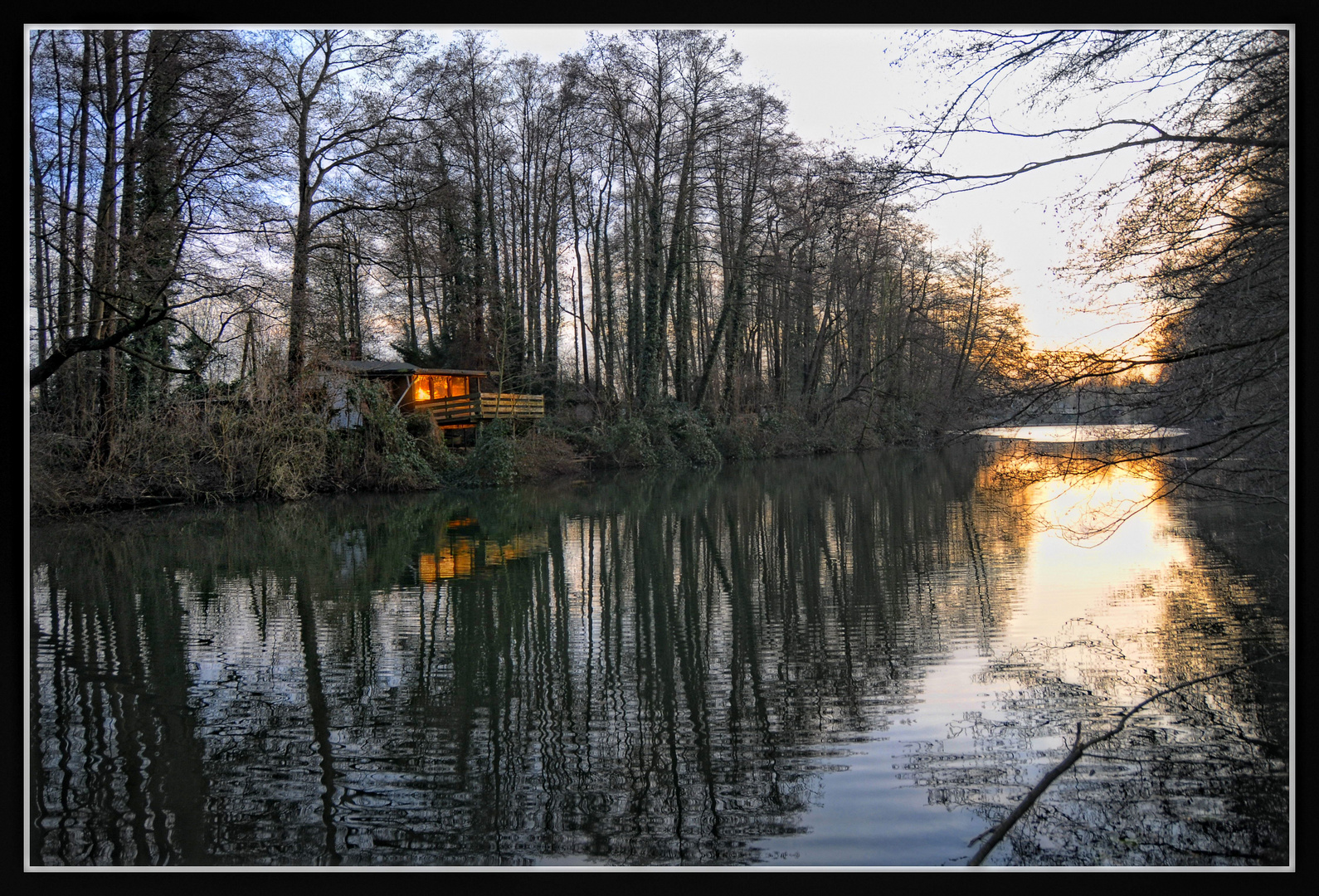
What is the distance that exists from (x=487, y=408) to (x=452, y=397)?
383cm

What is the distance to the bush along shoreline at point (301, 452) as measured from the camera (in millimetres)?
16000

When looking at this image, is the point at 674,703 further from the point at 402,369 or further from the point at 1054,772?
the point at 402,369

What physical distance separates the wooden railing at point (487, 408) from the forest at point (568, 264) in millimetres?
797

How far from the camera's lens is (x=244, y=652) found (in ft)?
22.3

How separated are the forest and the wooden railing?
80 cm

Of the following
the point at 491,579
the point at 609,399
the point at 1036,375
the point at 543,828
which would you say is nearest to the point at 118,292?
the point at 491,579

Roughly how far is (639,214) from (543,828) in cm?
2786

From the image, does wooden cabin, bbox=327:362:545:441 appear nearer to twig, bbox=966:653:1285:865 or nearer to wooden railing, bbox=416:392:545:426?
wooden railing, bbox=416:392:545:426

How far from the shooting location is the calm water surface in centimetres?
384

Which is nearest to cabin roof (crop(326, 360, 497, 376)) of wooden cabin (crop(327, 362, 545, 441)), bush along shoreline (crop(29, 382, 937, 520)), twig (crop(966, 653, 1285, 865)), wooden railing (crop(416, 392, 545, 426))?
wooden cabin (crop(327, 362, 545, 441))

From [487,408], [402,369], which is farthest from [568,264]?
[487,408]

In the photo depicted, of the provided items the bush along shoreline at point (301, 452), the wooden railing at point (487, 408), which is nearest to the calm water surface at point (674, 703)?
the bush along shoreline at point (301, 452)

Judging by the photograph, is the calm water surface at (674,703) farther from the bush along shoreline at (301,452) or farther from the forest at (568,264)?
the bush along shoreline at (301,452)
